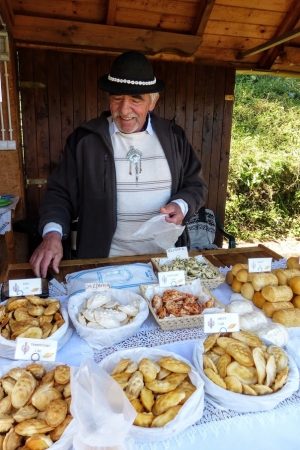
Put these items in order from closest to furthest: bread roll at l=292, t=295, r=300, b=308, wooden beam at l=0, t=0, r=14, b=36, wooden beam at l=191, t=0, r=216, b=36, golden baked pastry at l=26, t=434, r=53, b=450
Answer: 1. golden baked pastry at l=26, t=434, r=53, b=450
2. bread roll at l=292, t=295, r=300, b=308
3. wooden beam at l=0, t=0, r=14, b=36
4. wooden beam at l=191, t=0, r=216, b=36

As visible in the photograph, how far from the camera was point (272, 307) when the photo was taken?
126cm

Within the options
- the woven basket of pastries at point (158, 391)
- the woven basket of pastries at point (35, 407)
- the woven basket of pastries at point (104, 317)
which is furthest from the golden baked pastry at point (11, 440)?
the woven basket of pastries at point (104, 317)

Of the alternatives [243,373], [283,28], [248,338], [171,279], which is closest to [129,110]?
[171,279]

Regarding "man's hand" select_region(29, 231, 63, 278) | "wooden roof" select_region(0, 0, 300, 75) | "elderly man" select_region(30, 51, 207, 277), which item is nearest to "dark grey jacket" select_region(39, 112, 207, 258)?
"elderly man" select_region(30, 51, 207, 277)

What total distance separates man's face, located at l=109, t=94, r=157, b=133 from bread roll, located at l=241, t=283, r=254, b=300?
3.22 feet

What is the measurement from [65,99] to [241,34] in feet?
6.29

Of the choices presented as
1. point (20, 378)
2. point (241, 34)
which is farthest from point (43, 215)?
point (241, 34)

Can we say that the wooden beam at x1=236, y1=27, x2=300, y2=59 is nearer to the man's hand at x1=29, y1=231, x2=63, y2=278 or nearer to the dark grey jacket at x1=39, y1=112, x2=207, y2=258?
the dark grey jacket at x1=39, y1=112, x2=207, y2=258

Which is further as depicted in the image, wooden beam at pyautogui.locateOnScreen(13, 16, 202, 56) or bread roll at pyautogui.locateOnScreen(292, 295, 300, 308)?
wooden beam at pyautogui.locateOnScreen(13, 16, 202, 56)

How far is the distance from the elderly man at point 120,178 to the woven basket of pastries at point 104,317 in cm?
65

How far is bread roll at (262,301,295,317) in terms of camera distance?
1.26 meters

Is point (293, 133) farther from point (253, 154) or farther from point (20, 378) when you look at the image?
point (20, 378)

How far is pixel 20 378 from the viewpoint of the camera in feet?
2.80

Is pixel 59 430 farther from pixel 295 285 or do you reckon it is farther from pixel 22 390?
pixel 295 285
